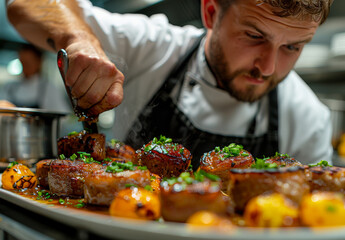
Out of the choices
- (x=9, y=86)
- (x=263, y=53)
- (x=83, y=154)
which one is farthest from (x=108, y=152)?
(x=9, y=86)

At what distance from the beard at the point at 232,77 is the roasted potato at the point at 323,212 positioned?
4.96 feet

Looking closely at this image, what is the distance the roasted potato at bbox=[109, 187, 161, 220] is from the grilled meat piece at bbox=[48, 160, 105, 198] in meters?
0.39

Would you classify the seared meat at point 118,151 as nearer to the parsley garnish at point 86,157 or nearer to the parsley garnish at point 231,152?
the parsley garnish at point 86,157

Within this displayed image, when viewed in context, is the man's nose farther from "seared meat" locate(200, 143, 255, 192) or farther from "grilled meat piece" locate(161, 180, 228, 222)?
"grilled meat piece" locate(161, 180, 228, 222)

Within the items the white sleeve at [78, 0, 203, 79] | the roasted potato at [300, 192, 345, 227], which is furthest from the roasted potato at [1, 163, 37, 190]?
the white sleeve at [78, 0, 203, 79]

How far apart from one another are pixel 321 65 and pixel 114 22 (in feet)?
12.8

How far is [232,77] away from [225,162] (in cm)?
120

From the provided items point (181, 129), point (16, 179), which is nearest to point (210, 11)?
point (181, 129)

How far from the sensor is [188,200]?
2.97ft

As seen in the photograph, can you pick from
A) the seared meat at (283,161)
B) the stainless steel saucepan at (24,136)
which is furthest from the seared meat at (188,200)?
the stainless steel saucepan at (24,136)

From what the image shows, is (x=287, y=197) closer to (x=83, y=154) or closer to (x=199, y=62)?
(x=83, y=154)

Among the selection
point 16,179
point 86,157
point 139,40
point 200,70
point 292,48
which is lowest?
point 16,179

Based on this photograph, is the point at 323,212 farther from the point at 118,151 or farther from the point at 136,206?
the point at 118,151

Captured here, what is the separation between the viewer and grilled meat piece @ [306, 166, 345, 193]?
3.68ft
